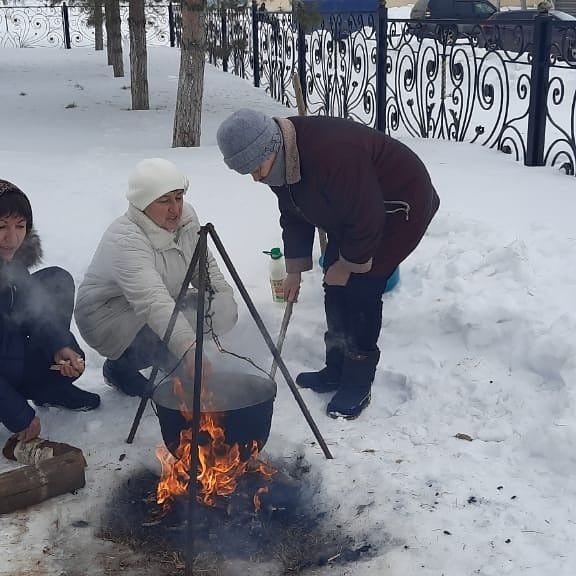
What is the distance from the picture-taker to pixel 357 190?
3.29 meters

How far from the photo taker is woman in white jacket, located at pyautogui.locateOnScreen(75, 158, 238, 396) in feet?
11.1

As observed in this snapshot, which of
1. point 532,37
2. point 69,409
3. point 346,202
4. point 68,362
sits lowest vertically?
point 69,409

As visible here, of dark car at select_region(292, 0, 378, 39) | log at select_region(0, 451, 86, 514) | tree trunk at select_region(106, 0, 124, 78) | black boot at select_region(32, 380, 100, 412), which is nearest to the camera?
log at select_region(0, 451, 86, 514)

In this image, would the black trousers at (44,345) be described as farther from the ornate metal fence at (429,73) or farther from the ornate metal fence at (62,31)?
the ornate metal fence at (62,31)

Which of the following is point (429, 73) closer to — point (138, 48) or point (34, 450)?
point (138, 48)

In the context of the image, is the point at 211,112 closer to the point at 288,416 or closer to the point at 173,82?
the point at 173,82

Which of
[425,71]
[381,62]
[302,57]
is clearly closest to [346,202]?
[381,62]

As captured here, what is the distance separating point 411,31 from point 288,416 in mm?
6151

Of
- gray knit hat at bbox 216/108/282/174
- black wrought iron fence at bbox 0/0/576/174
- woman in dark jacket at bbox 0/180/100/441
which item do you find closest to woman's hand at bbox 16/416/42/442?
woman in dark jacket at bbox 0/180/100/441

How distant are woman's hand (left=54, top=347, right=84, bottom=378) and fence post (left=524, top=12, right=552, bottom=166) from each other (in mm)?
4822

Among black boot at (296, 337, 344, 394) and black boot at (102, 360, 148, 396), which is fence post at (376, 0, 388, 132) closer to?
black boot at (296, 337, 344, 394)

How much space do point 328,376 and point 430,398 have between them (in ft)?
1.85

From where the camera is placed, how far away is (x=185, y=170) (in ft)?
24.0

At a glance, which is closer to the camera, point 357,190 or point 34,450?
point 357,190
